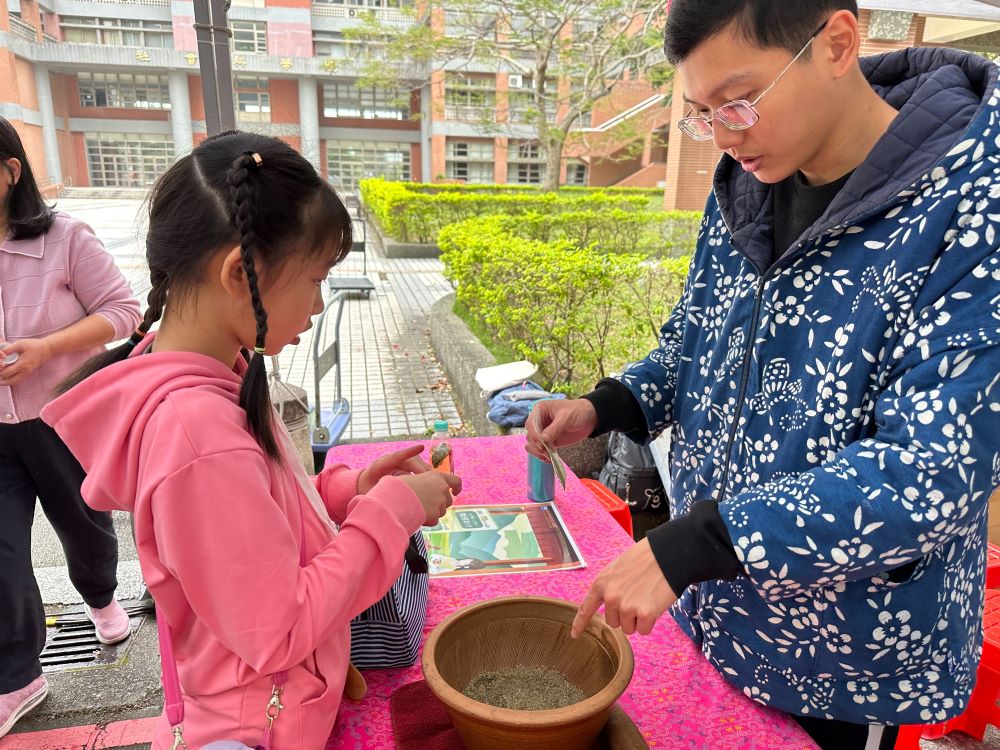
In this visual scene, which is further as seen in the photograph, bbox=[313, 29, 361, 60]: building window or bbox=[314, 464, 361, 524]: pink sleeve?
bbox=[313, 29, 361, 60]: building window

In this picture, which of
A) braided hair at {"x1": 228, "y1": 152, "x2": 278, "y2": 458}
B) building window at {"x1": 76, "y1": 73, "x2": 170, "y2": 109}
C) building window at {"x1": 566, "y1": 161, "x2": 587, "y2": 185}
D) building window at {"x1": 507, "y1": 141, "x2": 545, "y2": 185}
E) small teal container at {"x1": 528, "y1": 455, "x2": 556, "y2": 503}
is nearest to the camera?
braided hair at {"x1": 228, "y1": 152, "x2": 278, "y2": 458}

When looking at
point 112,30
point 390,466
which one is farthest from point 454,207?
point 390,466

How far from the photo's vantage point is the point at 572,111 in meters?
15.5

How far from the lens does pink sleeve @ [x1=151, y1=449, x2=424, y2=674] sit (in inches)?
31.5

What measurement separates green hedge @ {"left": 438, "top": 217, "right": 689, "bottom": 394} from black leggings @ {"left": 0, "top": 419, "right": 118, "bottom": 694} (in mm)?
2762

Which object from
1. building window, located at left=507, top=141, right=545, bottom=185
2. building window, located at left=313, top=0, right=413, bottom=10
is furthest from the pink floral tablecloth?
building window, located at left=507, top=141, right=545, bottom=185

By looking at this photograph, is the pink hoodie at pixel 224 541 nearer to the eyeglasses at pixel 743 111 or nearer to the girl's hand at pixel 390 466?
the girl's hand at pixel 390 466

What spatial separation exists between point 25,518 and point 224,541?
1.90 m

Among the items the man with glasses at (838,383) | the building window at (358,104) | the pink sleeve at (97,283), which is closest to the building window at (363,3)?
the building window at (358,104)

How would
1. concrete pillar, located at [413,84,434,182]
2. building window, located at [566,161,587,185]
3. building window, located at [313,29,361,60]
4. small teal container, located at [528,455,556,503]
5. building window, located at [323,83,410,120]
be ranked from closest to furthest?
small teal container, located at [528,455,556,503] < building window, located at [313,29,361,60] < concrete pillar, located at [413,84,434,182] < building window, located at [323,83,410,120] < building window, located at [566,161,587,185]

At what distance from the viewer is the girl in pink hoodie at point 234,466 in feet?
2.67

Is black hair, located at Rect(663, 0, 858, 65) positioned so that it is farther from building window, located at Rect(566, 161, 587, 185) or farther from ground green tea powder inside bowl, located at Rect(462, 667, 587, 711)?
building window, located at Rect(566, 161, 587, 185)

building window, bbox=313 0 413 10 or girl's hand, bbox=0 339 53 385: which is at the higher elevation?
building window, bbox=313 0 413 10

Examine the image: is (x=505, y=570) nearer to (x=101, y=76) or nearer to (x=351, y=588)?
(x=351, y=588)
